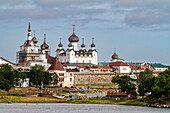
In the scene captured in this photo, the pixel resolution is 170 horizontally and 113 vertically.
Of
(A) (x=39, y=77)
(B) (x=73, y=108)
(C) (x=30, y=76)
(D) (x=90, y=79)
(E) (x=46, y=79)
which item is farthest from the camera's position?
(D) (x=90, y=79)

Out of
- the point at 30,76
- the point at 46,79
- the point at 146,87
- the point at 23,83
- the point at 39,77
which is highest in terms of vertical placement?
the point at 30,76

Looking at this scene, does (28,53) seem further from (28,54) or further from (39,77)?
(39,77)

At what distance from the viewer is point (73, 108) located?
97.7 metres

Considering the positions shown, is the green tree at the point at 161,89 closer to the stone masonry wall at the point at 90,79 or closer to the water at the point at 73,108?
the water at the point at 73,108

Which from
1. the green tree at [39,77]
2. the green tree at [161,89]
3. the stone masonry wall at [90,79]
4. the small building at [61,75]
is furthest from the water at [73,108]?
the stone masonry wall at [90,79]

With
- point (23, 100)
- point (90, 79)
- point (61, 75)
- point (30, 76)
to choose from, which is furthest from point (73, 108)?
point (90, 79)

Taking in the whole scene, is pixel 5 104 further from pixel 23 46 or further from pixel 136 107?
pixel 23 46

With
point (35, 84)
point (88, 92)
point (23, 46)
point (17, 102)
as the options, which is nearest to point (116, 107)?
point (17, 102)

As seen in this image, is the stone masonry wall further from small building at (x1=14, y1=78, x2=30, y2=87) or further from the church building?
small building at (x1=14, y1=78, x2=30, y2=87)

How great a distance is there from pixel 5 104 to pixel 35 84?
1994 inches

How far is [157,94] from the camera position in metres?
99.8

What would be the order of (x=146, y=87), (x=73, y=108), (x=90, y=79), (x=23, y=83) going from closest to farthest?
(x=73, y=108) < (x=146, y=87) < (x=23, y=83) < (x=90, y=79)

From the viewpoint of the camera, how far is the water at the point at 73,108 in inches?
3647

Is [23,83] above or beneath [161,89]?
above
